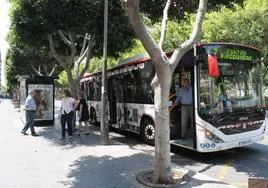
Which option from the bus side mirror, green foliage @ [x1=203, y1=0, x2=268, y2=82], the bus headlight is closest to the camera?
the bus side mirror

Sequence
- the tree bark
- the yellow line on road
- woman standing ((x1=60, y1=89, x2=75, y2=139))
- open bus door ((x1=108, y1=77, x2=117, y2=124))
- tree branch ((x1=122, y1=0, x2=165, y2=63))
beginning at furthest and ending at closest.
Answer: open bus door ((x1=108, y1=77, x2=117, y2=124)), woman standing ((x1=60, y1=89, x2=75, y2=139)), the yellow line on road, the tree bark, tree branch ((x1=122, y1=0, x2=165, y2=63))

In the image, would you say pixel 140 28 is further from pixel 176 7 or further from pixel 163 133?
pixel 176 7

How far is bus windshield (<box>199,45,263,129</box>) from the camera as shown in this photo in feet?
27.0

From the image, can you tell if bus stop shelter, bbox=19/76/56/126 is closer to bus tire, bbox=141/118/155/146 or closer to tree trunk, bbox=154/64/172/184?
bus tire, bbox=141/118/155/146

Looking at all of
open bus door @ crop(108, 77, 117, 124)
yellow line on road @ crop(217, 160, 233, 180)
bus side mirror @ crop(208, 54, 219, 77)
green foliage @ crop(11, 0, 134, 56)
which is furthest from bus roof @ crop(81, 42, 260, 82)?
yellow line on road @ crop(217, 160, 233, 180)

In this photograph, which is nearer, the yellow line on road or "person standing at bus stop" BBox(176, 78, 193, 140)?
the yellow line on road

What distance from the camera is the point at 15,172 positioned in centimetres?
746

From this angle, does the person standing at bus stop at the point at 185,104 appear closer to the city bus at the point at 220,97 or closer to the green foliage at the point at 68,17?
the city bus at the point at 220,97

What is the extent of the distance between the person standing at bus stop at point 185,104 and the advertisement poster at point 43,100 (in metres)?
8.04

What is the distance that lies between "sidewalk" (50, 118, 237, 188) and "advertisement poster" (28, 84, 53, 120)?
19.8 ft

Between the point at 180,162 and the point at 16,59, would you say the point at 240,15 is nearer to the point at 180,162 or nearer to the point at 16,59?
the point at 180,162

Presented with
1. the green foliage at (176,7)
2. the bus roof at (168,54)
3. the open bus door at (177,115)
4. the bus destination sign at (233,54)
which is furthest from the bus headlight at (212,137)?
the green foliage at (176,7)

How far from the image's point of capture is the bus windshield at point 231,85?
A: 824cm

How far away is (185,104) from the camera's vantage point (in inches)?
367
